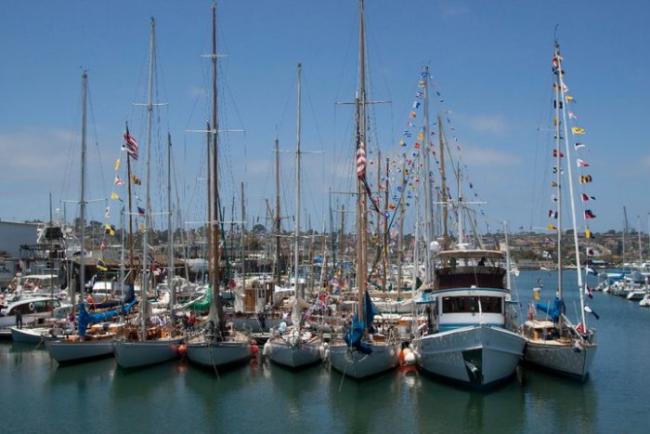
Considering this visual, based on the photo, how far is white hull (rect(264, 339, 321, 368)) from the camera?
34.9m

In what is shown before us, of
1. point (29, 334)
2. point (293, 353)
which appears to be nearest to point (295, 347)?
point (293, 353)

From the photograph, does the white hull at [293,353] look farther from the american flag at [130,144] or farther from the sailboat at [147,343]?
the american flag at [130,144]

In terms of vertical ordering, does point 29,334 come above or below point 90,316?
below

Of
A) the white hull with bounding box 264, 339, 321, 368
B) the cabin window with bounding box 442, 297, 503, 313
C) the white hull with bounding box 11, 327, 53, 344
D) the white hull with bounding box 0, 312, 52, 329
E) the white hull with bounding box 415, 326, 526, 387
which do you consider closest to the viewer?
the white hull with bounding box 415, 326, 526, 387

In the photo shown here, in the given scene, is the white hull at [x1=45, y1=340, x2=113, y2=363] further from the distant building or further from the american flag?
the distant building

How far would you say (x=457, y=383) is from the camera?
31.1 meters

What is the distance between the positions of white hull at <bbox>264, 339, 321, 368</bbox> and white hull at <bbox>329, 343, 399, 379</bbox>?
1797mm

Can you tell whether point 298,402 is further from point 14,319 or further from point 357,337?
point 14,319

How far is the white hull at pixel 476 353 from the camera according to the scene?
29047 millimetres

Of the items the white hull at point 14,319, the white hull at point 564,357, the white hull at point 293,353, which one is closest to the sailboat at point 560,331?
the white hull at point 564,357

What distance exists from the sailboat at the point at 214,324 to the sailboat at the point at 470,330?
9.04 metres

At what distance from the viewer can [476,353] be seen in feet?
95.9

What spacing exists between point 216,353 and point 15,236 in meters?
68.5

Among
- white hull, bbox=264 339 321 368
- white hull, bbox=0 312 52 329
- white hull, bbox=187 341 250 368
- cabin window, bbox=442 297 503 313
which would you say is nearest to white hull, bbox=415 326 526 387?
cabin window, bbox=442 297 503 313
